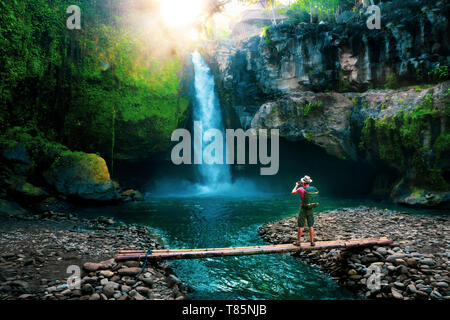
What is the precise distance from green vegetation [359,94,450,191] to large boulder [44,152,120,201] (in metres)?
17.8

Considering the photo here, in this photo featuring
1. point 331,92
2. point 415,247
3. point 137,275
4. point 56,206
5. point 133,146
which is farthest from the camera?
point 133,146

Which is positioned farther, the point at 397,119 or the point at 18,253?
the point at 397,119

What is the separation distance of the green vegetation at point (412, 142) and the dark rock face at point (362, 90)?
0.05 meters

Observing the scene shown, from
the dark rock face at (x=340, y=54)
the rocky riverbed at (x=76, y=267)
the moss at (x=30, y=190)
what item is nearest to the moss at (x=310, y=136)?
the dark rock face at (x=340, y=54)

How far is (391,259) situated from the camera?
526 cm

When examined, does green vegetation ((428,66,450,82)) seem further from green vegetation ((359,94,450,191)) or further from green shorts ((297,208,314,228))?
green shorts ((297,208,314,228))

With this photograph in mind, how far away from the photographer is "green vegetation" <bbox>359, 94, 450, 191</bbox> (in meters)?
12.8

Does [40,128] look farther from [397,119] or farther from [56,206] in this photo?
[397,119]

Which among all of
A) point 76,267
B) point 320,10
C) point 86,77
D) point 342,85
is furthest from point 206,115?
point 320,10

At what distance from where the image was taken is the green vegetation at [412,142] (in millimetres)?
12766

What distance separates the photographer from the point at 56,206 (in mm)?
13656

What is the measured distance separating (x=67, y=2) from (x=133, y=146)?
36.8 ft

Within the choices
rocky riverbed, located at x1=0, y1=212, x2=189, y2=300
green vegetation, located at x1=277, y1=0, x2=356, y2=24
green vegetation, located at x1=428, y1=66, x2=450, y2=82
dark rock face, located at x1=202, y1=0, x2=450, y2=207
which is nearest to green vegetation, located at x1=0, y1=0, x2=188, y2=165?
dark rock face, located at x1=202, y1=0, x2=450, y2=207

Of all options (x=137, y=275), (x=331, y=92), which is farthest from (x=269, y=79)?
(x=137, y=275)
